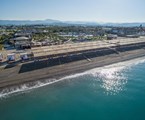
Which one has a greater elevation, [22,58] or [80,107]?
[22,58]

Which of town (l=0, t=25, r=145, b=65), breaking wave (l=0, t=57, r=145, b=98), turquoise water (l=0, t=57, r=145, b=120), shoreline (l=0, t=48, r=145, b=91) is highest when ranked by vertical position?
town (l=0, t=25, r=145, b=65)

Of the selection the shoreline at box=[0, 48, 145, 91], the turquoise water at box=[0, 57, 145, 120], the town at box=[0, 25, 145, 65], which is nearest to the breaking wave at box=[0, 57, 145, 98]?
the turquoise water at box=[0, 57, 145, 120]

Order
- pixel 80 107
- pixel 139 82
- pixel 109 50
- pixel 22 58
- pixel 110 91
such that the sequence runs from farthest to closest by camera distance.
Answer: pixel 109 50, pixel 22 58, pixel 139 82, pixel 110 91, pixel 80 107

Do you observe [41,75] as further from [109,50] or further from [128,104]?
[109,50]

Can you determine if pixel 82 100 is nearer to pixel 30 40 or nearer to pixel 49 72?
pixel 49 72

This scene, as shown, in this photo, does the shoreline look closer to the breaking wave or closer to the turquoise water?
the breaking wave

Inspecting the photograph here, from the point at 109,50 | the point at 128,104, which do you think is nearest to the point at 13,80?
the point at 128,104

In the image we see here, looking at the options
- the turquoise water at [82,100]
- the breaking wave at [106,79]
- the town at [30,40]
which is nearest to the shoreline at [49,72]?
the breaking wave at [106,79]
